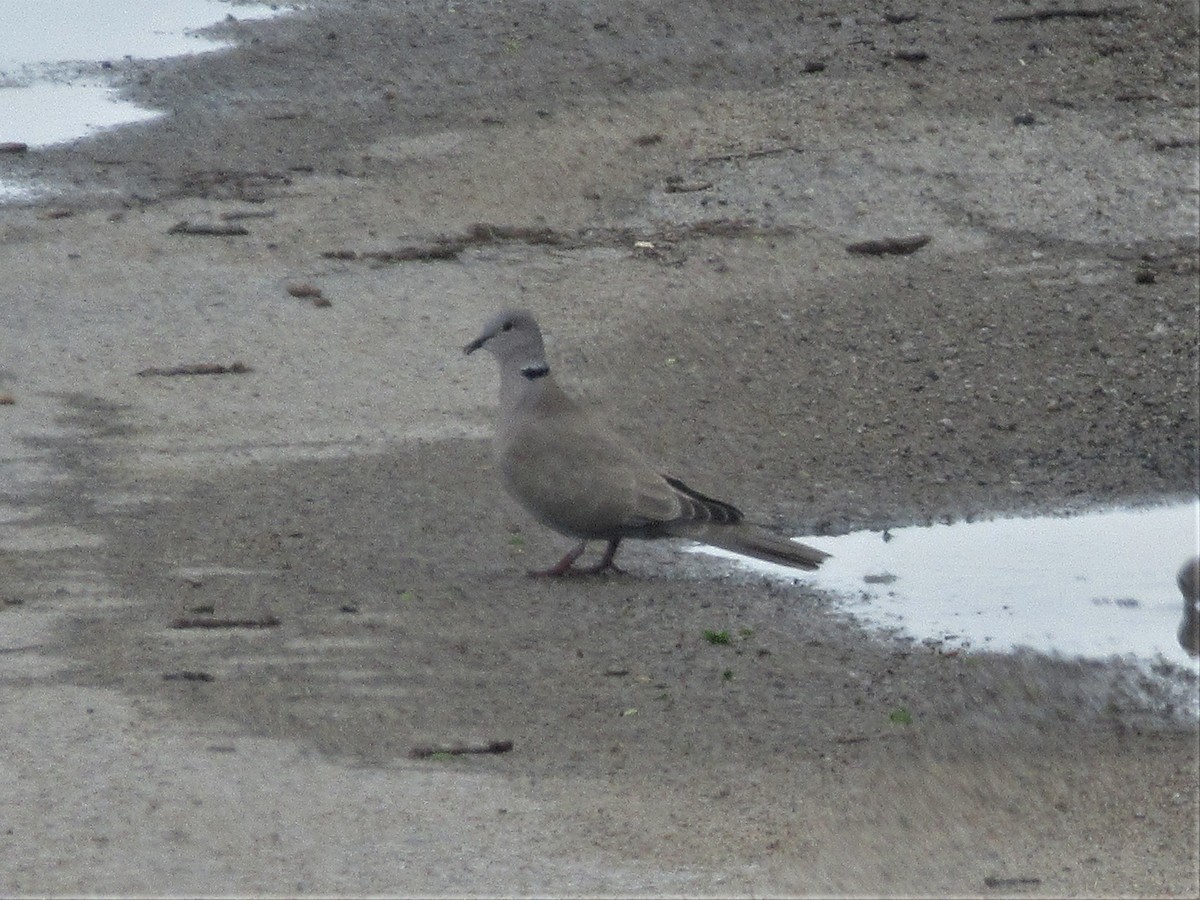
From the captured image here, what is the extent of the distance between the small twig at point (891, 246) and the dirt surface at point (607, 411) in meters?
0.10

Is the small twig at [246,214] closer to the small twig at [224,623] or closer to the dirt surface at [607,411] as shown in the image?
the dirt surface at [607,411]

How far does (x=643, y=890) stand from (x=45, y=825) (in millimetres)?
1380

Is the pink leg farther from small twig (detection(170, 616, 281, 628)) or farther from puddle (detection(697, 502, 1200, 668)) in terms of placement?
small twig (detection(170, 616, 281, 628))

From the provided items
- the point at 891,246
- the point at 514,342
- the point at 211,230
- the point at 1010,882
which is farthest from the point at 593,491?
the point at 211,230

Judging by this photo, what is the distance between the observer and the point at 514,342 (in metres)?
7.39

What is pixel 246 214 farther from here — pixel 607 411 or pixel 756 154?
pixel 607 411

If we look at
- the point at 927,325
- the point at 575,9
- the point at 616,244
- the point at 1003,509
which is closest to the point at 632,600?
the point at 1003,509

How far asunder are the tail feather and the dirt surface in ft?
0.45

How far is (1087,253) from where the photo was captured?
10.2 metres

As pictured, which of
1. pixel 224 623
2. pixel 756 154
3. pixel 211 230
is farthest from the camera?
pixel 756 154

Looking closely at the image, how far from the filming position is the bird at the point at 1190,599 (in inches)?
252

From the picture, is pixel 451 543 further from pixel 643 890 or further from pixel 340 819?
pixel 643 890

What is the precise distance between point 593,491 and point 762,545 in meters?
0.55

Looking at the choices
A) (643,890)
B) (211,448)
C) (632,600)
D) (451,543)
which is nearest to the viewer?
(643,890)
